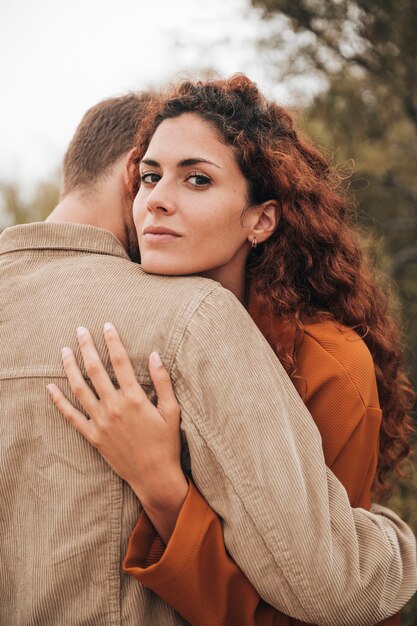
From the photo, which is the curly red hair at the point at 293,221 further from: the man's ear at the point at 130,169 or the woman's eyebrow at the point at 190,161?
the woman's eyebrow at the point at 190,161

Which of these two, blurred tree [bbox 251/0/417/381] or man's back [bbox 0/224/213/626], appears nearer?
man's back [bbox 0/224/213/626]

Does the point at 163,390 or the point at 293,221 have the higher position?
the point at 293,221

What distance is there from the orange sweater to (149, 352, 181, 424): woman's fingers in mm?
213

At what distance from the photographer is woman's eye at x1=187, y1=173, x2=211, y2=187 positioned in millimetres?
2104

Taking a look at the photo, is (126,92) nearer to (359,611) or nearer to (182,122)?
(182,122)

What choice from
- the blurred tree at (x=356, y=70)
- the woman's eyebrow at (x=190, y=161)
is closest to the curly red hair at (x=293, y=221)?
the woman's eyebrow at (x=190, y=161)

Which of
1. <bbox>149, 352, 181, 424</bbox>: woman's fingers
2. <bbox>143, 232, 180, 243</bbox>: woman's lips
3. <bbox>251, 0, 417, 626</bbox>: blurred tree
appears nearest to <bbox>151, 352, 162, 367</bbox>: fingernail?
<bbox>149, 352, 181, 424</bbox>: woman's fingers

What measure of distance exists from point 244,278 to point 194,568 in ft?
3.69

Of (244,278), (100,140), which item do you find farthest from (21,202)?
(244,278)

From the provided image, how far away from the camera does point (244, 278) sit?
8.07ft

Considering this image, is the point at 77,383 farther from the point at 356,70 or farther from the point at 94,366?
the point at 356,70

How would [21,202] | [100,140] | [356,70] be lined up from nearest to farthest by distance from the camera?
[100,140]
[356,70]
[21,202]

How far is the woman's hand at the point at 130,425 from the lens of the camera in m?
1.71

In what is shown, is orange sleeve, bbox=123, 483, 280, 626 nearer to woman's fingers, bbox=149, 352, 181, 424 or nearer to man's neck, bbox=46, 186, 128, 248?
woman's fingers, bbox=149, 352, 181, 424
